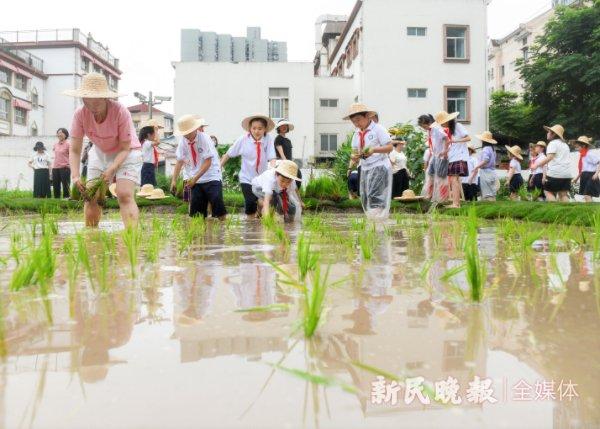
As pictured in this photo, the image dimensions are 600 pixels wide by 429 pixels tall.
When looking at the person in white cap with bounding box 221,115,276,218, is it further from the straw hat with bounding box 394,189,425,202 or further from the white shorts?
the straw hat with bounding box 394,189,425,202

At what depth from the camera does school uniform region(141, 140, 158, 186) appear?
9.92 metres

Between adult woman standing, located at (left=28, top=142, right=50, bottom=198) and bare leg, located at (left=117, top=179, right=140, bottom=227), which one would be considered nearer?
bare leg, located at (left=117, top=179, right=140, bottom=227)

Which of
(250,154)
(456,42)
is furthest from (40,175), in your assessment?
(456,42)

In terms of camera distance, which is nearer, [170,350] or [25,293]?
[170,350]

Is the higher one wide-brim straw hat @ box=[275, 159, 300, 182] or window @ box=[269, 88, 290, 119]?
window @ box=[269, 88, 290, 119]

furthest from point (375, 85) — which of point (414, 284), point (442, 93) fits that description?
point (414, 284)

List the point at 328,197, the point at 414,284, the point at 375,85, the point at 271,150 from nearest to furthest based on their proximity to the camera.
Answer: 1. the point at 414,284
2. the point at 271,150
3. the point at 328,197
4. the point at 375,85

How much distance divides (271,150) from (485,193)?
18.0 feet

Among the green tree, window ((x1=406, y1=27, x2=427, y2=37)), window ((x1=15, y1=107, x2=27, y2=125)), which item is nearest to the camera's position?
window ((x1=406, y1=27, x2=427, y2=37))

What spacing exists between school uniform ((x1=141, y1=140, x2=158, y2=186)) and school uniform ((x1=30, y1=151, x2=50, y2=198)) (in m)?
3.41

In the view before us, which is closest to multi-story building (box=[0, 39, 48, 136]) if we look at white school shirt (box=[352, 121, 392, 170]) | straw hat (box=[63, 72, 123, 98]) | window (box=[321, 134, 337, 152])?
window (box=[321, 134, 337, 152])

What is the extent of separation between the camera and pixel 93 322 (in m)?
1.61

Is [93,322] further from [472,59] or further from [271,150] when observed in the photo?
[472,59]

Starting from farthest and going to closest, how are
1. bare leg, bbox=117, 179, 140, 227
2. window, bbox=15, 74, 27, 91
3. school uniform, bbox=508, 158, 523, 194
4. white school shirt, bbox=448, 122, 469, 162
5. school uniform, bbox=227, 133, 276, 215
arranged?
window, bbox=15, 74, 27, 91
school uniform, bbox=508, 158, 523, 194
white school shirt, bbox=448, 122, 469, 162
school uniform, bbox=227, 133, 276, 215
bare leg, bbox=117, 179, 140, 227
